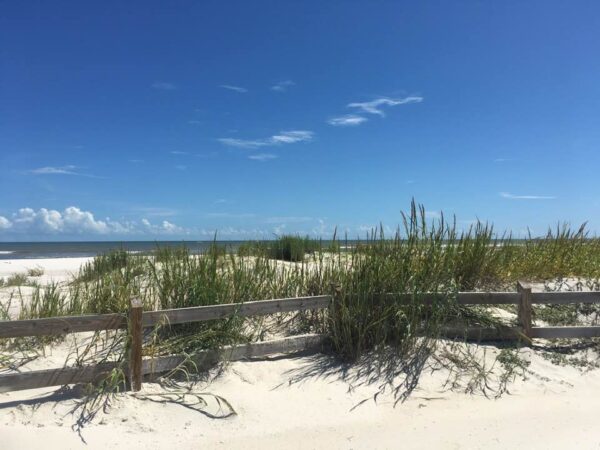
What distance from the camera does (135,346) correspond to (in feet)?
15.8

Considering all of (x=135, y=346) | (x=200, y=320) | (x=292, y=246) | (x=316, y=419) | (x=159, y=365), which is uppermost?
(x=292, y=246)

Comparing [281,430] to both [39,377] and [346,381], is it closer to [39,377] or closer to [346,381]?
[346,381]

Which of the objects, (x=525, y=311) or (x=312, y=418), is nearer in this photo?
(x=312, y=418)

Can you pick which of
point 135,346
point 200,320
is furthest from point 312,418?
point 135,346

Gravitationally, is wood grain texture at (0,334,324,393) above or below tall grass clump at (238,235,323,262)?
below

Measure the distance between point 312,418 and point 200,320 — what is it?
177cm

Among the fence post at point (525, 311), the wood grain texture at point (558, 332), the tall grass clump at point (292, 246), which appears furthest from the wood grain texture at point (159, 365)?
the tall grass clump at point (292, 246)

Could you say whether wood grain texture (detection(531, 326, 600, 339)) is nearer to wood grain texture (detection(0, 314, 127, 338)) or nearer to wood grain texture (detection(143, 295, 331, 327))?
wood grain texture (detection(143, 295, 331, 327))

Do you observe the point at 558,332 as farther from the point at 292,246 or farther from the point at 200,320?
the point at 292,246

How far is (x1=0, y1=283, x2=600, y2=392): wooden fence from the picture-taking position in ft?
15.0

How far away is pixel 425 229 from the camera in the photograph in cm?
686

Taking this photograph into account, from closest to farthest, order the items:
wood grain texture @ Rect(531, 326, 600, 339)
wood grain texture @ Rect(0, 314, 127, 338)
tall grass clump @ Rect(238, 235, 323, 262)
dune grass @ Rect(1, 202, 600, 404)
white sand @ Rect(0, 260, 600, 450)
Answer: white sand @ Rect(0, 260, 600, 450) → wood grain texture @ Rect(0, 314, 127, 338) → dune grass @ Rect(1, 202, 600, 404) → wood grain texture @ Rect(531, 326, 600, 339) → tall grass clump @ Rect(238, 235, 323, 262)

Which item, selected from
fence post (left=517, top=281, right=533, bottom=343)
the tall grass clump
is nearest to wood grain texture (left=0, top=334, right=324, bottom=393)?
fence post (left=517, top=281, right=533, bottom=343)

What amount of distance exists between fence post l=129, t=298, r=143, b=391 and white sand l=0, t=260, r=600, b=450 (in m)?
0.16
